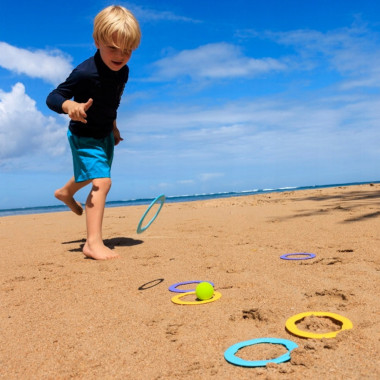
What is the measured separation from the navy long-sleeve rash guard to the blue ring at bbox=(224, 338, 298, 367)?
2680 millimetres

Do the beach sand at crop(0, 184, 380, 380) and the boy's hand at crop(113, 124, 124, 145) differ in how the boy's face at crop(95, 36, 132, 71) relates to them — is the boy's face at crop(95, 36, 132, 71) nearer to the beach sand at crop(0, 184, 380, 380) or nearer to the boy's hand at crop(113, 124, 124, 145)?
the boy's hand at crop(113, 124, 124, 145)

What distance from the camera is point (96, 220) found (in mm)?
3619

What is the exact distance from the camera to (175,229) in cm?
516

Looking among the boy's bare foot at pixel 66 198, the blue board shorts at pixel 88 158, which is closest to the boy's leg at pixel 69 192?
the boy's bare foot at pixel 66 198

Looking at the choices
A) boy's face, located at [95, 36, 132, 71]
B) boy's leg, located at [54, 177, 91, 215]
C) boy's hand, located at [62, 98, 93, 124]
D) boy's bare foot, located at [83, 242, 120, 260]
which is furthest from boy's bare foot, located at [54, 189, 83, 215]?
boy's face, located at [95, 36, 132, 71]

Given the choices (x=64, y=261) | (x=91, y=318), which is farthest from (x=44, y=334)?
(x=64, y=261)

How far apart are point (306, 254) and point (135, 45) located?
2315mm

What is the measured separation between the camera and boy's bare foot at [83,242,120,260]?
340cm

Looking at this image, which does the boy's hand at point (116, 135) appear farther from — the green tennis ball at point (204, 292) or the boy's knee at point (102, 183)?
the green tennis ball at point (204, 292)

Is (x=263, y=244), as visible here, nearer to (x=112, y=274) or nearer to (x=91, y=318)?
(x=112, y=274)

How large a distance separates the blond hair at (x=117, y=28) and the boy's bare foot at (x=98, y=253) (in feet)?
5.85

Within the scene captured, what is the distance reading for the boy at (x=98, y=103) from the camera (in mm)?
3322

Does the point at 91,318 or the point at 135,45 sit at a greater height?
the point at 135,45

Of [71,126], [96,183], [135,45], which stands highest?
[135,45]
